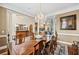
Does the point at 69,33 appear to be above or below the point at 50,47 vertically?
above

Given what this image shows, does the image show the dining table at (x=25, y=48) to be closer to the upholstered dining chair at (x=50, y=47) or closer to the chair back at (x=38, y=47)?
the chair back at (x=38, y=47)

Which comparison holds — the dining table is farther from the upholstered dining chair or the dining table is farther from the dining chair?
the upholstered dining chair

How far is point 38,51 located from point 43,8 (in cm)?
91

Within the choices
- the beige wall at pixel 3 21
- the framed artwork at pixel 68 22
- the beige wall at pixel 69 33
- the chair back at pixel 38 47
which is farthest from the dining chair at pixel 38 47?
the beige wall at pixel 3 21

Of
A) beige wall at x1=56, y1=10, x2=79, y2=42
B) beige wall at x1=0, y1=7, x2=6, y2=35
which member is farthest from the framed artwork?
beige wall at x1=0, y1=7, x2=6, y2=35

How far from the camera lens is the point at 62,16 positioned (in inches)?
105

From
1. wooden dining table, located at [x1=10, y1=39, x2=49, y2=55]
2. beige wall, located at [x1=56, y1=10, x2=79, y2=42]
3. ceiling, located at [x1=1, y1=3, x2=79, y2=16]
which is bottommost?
wooden dining table, located at [x1=10, y1=39, x2=49, y2=55]

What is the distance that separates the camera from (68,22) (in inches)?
105

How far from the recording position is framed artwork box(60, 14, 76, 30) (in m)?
2.60

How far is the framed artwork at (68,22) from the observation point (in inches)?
103

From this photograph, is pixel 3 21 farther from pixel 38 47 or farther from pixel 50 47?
pixel 50 47

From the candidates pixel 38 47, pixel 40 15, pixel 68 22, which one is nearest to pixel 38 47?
pixel 38 47

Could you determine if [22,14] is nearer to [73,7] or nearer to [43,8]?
[43,8]
